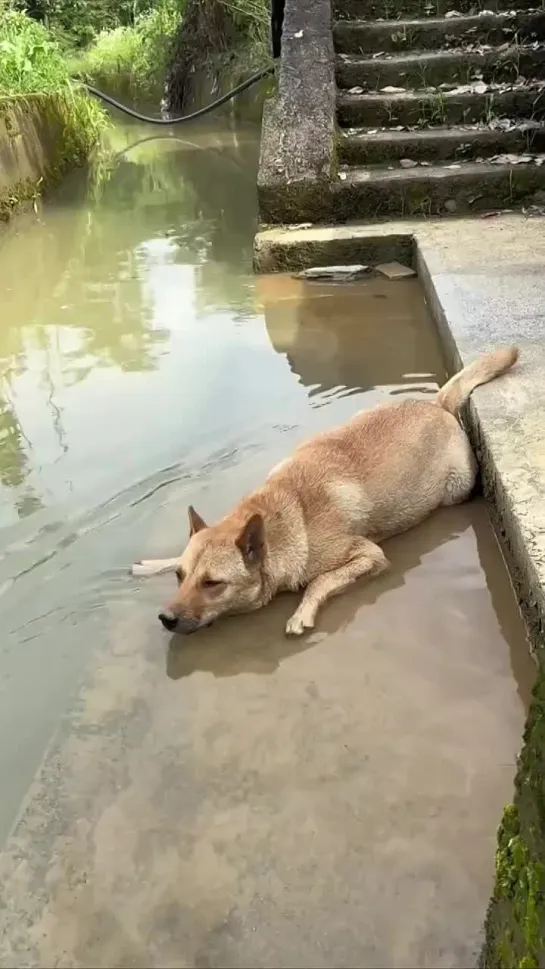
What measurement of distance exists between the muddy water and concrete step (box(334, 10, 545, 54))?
4.53 metres

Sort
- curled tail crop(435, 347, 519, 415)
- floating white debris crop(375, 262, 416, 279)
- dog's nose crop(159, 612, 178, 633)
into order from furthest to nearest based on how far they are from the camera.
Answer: floating white debris crop(375, 262, 416, 279) < curled tail crop(435, 347, 519, 415) < dog's nose crop(159, 612, 178, 633)

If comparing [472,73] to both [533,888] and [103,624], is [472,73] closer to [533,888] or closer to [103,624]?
[103,624]

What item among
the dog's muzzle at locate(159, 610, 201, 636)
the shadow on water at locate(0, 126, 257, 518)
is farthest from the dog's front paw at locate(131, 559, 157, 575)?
the shadow on water at locate(0, 126, 257, 518)

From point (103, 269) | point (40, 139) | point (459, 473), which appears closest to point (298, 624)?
point (459, 473)

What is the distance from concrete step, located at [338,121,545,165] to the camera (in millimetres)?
7910

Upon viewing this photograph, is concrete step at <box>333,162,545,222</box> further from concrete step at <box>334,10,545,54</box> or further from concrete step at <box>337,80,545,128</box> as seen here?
concrete step at <box>334,10,545,54</box>

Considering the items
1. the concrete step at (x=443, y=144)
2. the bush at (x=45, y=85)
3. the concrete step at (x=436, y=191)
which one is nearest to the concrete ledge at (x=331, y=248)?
the concrete step at (x=436, y=191)

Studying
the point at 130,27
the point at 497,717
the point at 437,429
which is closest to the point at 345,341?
the point at 437,429

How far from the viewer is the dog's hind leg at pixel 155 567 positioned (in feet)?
12.6

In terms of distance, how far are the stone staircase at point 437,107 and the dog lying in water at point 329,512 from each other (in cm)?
368

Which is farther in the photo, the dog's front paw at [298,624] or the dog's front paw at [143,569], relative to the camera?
the dog's front paw at [143,569]

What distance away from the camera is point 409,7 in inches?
368

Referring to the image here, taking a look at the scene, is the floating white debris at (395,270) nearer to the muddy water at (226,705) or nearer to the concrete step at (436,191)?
the concrete step at (436,191)

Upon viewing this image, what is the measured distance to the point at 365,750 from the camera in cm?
286
